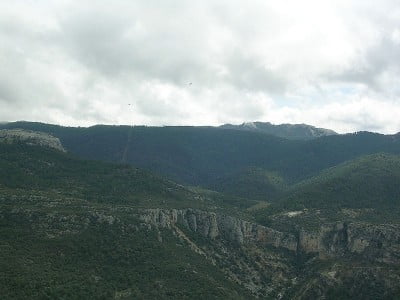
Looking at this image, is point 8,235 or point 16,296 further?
point 8,235

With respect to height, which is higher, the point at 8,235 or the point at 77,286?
the point at 8,235

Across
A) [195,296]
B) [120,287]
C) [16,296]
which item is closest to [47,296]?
[16,296]

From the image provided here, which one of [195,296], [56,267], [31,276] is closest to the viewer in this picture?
[31,276]

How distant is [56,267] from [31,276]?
45.9 feet

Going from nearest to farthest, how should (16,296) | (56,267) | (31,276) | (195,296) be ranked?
(16,296), (31,276), (56,267), (195,296)

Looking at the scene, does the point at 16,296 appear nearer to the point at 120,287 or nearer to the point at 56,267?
the point at 56,267

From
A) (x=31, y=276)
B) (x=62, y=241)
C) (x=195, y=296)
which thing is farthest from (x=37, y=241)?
(x=195, y=296)

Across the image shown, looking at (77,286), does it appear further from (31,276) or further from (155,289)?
(155,289)

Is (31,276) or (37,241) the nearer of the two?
(31,276)

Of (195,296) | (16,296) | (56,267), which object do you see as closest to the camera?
(16,296)

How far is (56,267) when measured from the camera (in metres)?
183

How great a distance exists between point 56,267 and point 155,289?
34.4 metres

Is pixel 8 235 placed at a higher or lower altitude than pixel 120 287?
higher

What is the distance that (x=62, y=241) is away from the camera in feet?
655
